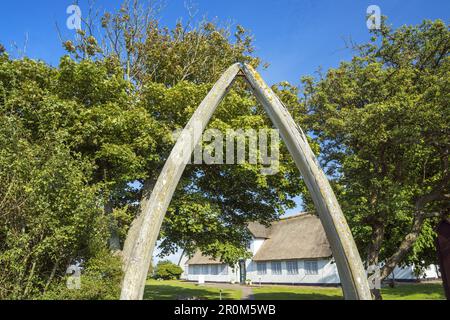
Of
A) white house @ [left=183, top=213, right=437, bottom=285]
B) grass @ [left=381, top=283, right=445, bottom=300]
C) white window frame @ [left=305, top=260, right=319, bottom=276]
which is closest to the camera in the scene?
grass @ [left=381, top=283, right=445, bottom=300]

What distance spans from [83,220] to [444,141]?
18816 millimetres

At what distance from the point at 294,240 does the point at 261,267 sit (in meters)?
7.98

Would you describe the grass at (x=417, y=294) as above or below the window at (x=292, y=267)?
below

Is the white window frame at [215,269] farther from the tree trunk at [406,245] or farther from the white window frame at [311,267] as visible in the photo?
the tree trunk at [406,245]

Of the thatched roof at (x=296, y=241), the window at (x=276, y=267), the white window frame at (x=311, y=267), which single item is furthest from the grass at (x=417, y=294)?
the window at (x=276, y=267)

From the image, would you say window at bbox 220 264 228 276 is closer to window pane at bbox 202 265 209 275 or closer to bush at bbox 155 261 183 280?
window pane at bbox 202 265 209 275

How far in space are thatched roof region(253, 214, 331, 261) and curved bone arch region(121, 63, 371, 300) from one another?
39.6 metres

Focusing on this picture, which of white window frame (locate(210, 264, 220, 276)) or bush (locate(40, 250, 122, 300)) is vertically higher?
white window frame (locate(210, 264, 220, 276))

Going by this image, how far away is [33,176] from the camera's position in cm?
1169

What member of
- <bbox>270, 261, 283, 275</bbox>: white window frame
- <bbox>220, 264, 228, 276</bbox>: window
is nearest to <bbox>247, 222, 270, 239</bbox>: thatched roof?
<bbox>270, 261, 283, 275</bbox>: white window frame

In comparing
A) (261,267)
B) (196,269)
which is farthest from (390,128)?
(196,269)

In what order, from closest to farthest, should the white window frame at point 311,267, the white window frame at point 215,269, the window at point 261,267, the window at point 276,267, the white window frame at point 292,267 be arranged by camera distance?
the white window frame at point 311,267, the white window frame at point 292,267, the window at point 276,267, the window at point 261,267, the white window frame at point 215,269

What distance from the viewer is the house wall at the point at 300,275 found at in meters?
43.9

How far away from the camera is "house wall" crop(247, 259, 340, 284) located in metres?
43.9
